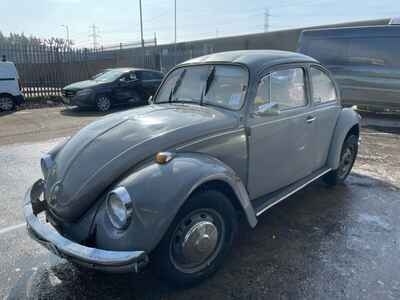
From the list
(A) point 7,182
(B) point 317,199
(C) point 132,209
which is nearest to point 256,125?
(C) point 132,209

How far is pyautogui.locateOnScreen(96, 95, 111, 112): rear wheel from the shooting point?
11469 mm

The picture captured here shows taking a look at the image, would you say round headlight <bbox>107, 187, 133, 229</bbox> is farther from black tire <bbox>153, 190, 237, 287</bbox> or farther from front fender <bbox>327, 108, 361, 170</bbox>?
front fender <bbox>327, 108, 361, 170</bbox>

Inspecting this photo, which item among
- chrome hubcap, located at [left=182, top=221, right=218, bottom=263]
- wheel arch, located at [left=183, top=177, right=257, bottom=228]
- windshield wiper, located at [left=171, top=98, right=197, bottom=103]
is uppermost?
windshield wiper, located at [left=171, top=98, right=197, bottom=103]

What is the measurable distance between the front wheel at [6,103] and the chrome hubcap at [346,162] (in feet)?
35.6

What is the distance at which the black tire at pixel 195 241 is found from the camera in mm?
2502

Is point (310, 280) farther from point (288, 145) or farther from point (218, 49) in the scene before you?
point (218, 49)

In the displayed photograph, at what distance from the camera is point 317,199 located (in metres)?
4.49

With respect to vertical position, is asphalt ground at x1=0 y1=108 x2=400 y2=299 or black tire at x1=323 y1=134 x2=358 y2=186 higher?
black tire at x1=323 y1=134 x2=358 y2=186

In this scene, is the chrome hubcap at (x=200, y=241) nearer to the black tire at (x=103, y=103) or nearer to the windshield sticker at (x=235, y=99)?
the windshield sticker at (x=235, y=99)

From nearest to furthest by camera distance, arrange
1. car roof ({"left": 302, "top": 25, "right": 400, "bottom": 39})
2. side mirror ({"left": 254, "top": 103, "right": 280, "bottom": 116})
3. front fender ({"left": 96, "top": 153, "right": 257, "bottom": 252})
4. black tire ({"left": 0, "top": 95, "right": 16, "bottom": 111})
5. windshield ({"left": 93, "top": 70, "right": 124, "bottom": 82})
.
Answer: front fender ({"left": 96, "top": 153, "right": 257, "bottom": 252})
side mirror ({"left": 254, "top": 103, "right": 280, "bottom": 116})
car roof ({"left": 302, "top": 25, "right": 400, "bottom": 39})
black tire ({"left": 0, "top": 95, "right": 16, "bottom": 111})
windshield ({"left": 93, "top": 70, "right": 124, "bottom": 82})

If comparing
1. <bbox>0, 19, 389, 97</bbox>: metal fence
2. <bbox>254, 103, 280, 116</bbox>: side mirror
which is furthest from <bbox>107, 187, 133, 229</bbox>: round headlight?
<bbox>0, 19, 389, 97</bbox>: metal fence

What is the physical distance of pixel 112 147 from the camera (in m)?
2.77

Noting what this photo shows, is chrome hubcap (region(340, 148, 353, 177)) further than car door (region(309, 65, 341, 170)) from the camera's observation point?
Yes

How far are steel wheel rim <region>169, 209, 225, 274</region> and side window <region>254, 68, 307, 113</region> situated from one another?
47.8 inches
